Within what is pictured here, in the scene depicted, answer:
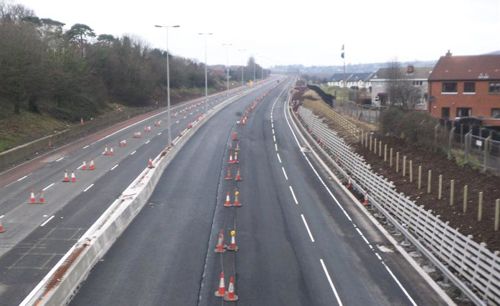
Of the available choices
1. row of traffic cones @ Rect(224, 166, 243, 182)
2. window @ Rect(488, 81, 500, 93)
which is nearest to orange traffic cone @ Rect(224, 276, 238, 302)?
row of traffic cones @ Rect(224, 166, 243, 182)

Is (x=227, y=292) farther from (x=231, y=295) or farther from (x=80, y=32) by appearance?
(x=80, y=32)

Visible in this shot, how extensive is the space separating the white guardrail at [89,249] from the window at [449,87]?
3554 centimetres

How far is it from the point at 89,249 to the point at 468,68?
4779 cm

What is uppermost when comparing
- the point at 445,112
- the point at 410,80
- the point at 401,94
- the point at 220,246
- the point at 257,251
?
the point at 410,80

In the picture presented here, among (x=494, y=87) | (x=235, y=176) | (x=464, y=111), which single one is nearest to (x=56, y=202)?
(x=235, y=176)

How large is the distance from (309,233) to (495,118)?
3687 centimetres

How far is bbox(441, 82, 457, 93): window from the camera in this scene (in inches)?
2175

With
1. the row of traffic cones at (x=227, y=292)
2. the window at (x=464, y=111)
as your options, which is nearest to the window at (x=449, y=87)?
the window at (x=464, y=111)

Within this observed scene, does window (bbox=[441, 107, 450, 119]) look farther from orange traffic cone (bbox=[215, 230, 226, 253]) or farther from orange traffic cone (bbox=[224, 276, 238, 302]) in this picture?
orange traffic cone (bbox=[224, 276, 238, 302])

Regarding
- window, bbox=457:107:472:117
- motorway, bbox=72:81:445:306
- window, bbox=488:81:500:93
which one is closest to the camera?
motorway, bbox=72:81:445:306

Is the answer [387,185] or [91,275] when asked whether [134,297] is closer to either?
[91,275]

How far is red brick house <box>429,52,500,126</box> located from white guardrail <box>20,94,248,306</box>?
35.0 m

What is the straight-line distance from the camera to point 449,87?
5547cm

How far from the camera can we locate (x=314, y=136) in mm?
48281
